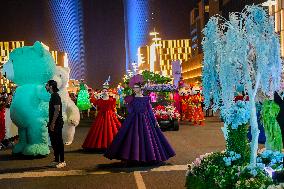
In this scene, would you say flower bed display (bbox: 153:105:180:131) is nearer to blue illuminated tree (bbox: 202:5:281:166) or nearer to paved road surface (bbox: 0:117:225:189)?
paved road surface (bbox: 0:117:225:189)

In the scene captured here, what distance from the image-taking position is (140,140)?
11250 millimetres

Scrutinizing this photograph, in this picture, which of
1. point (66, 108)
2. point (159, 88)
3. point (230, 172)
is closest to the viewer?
point (230, 172)

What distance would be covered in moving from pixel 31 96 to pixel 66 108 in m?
1.57

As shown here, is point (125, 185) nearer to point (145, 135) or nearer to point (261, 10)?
point (145, 135)

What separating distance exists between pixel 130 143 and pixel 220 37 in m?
4.92

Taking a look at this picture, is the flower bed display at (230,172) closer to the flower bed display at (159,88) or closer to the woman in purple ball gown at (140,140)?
the woman in purple ball gown at (140,140)

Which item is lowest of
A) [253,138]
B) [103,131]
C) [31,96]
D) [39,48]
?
[103,131]

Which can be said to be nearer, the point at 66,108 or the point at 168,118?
the point at 66,108

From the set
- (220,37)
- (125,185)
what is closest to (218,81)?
(220,37)

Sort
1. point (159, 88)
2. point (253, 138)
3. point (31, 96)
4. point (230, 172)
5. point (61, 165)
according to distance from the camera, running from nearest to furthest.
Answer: point (230, 172)
point (253, 138)
point (61, 165)
point (31, 96)
point (159, 88)

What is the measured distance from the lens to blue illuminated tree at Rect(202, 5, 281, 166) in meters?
6.49

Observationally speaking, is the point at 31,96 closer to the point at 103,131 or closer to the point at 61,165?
the point at 103,131

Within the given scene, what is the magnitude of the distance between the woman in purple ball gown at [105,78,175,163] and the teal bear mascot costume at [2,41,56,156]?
8.48 feet

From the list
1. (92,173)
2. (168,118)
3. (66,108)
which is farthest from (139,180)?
(168,118)
